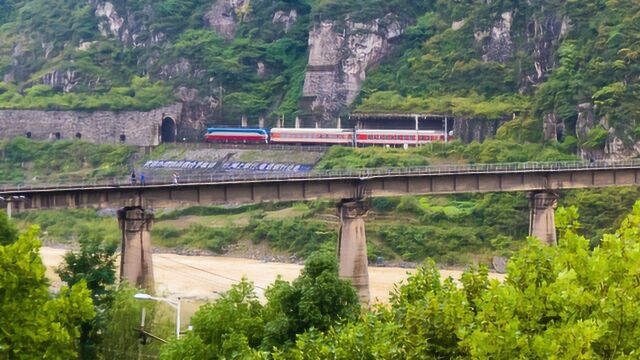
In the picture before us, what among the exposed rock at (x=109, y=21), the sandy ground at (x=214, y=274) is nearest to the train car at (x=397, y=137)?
the sandy ground at (x=214, y=274)

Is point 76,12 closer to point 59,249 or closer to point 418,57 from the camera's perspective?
point 418,57

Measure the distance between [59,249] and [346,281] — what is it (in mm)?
84634

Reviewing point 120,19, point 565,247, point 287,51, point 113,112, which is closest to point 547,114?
point 287,51

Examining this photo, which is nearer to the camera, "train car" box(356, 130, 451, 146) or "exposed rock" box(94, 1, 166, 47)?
"train car" box(356, 130, 451, 146)

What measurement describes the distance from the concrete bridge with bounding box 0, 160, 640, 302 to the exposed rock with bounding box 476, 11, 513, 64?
49804 mm

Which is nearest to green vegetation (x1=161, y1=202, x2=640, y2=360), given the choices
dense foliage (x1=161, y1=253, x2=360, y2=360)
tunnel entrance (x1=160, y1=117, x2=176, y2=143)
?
dense foliage (x1=161, y1=253, x2=360, y2=360)

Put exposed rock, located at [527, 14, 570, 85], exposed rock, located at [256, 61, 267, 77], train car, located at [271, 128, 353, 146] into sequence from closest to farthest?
exposed rock, located at [527, 14, 570, 85] → train car, located at [271, 128, 353, 146] → exposed rock, located at [256, 61, 267, 77]

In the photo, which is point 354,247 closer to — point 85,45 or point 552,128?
point 552,128

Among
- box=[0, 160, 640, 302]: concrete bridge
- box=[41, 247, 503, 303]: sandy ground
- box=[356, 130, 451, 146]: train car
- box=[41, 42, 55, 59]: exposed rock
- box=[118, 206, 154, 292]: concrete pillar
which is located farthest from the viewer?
box=[41, 42, 55, 59]: exposed rock

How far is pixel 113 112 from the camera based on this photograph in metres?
165

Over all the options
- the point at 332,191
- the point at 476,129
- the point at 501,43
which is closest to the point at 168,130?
the point at 501,43

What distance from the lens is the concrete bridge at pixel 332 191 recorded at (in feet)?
232

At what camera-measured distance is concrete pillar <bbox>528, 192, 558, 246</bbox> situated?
88.2 meters

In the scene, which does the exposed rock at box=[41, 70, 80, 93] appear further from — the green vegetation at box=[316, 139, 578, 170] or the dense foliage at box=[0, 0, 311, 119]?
the green vegetation at box=[316, 139, 578, 170]
